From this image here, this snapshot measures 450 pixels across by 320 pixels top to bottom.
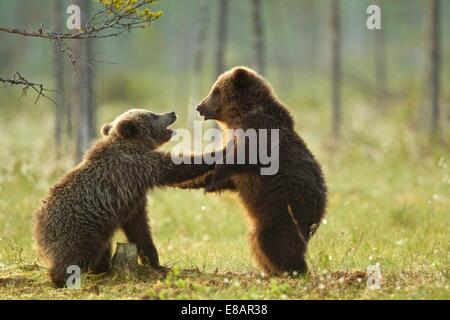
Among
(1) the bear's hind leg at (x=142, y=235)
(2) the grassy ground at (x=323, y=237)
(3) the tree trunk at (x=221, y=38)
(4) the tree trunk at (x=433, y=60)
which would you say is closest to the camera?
(2) the grassy ground at (x=323, y=237)

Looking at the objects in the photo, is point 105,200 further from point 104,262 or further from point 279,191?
point 279,191

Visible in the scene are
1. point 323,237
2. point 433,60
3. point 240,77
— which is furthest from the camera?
point 433,60

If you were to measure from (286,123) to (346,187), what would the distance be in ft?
29.0

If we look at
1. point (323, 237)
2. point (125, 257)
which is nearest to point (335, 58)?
point (323, 237)

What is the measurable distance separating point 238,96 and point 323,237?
339 centimetres

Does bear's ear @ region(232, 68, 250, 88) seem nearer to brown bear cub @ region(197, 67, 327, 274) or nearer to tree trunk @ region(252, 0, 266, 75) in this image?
brown bear cub @ region(197, 67, 327, 274)

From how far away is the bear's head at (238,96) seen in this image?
7.83 meters

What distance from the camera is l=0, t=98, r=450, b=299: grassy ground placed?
6484 mm

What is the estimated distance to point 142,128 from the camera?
8055mm

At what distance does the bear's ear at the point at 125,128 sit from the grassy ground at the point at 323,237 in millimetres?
1380

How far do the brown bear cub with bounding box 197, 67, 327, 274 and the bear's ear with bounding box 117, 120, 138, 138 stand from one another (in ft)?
3.29

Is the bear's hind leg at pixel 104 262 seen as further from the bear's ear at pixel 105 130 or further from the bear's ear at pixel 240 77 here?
the bear's ear at pixel 240 77

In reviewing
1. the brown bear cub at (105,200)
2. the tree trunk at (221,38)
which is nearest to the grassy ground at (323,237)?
the brown bear cub at (105,200)

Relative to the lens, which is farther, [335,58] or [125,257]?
[335,58]
